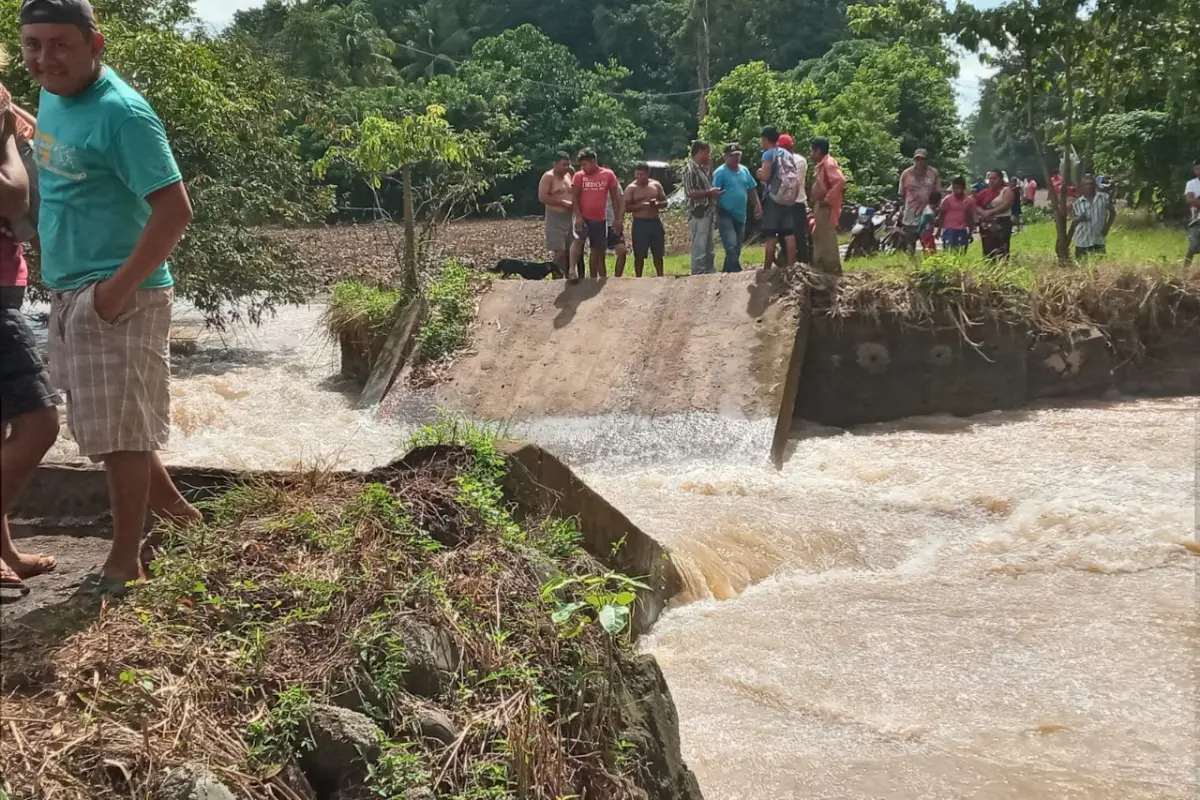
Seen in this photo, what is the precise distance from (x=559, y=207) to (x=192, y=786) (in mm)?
11009

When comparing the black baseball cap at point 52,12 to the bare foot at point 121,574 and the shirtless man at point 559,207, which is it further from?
the shirtless man at point 559,207

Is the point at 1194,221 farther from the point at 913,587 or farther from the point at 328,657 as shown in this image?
the point at 328,657

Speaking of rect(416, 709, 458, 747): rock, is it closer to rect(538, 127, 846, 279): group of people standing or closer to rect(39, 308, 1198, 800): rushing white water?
rect(39, 308, 1198, 800): rushing white water

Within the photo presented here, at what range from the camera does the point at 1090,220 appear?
14.3 metres

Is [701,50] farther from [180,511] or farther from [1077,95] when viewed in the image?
[180,511]

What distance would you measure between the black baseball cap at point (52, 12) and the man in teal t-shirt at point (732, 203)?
982cm

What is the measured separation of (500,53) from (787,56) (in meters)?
15.1

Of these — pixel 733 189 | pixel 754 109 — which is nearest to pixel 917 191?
pixel 733 189

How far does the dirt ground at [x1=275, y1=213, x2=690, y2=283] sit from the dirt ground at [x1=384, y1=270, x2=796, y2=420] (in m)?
7.29

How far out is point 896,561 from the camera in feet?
24.2

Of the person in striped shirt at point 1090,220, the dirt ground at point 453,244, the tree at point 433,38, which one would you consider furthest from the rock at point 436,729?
the tree at point 433,38

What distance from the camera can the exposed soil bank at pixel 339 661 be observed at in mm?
2777

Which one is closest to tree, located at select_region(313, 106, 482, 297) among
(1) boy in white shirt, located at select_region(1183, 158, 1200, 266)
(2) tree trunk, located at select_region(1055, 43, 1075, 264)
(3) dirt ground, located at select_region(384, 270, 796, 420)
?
(3) dirt ground, located at select_region(384, 270, 796, 420)

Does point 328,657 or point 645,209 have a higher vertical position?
point 645,209
